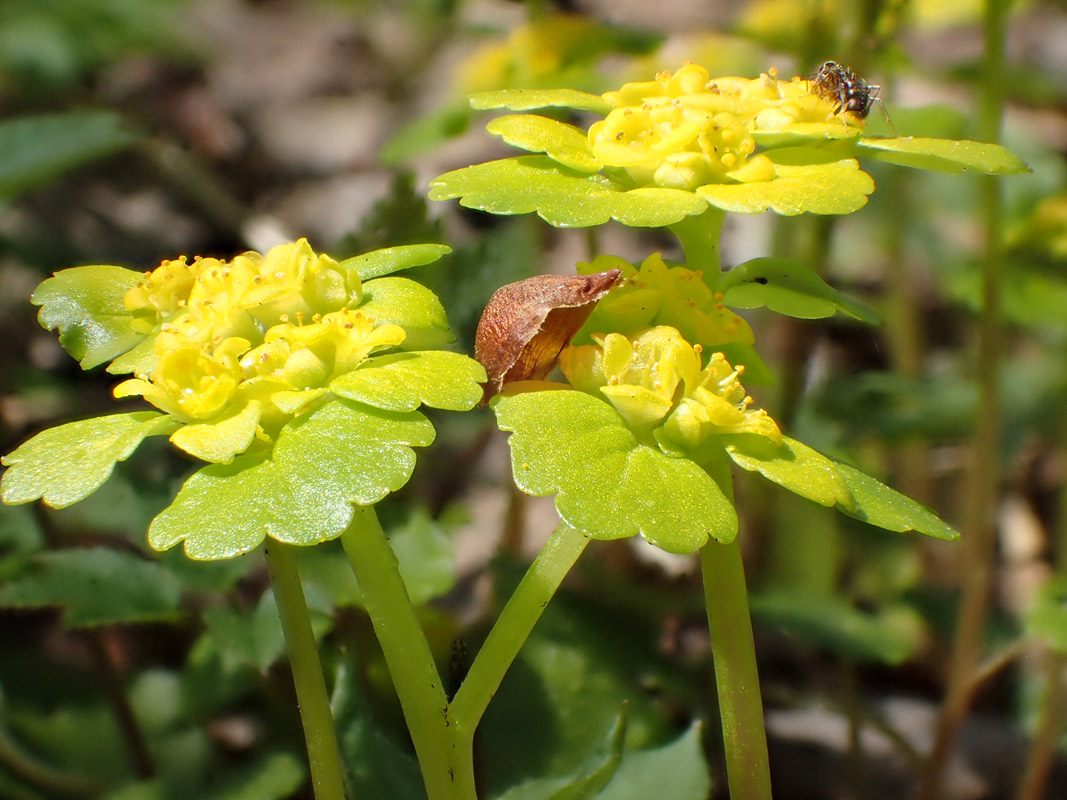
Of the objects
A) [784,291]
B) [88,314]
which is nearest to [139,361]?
[88,314]

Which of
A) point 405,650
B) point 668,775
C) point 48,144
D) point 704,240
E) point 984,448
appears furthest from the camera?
point 48,144

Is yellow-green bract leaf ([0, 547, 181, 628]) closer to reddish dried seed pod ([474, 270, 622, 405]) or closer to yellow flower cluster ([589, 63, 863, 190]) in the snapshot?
reddish dried seed pod ([474, 270, 622, 405])

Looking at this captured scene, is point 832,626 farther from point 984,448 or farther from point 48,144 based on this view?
point 48,144

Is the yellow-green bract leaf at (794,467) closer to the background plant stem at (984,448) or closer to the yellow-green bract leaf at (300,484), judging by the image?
the yellow-green bract leaf at (300,484)

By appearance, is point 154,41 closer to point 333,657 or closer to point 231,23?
point 231,23

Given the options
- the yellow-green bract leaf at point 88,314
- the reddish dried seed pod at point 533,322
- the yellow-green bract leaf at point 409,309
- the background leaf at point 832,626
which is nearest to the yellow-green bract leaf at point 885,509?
the reddish dried seed pod at point 533,322

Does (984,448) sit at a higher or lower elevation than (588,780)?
lower
